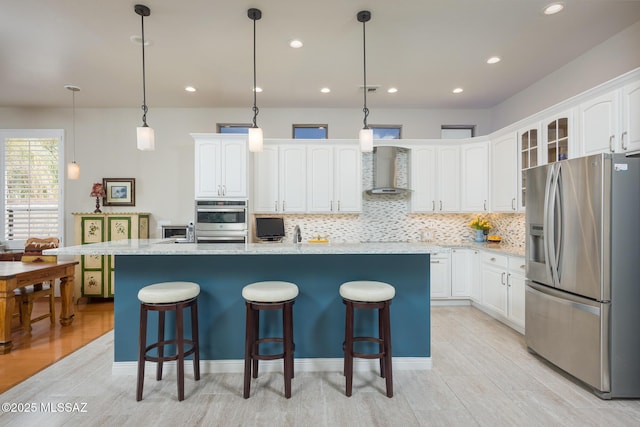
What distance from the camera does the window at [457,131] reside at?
17.3ft

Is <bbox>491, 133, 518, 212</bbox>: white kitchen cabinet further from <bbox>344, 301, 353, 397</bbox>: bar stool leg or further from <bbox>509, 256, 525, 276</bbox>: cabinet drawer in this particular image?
<bbox>344, 301, 353, 397</bbox>: bar stool leg

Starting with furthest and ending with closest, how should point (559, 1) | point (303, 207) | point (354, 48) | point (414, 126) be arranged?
point (414, 126)
point (303, 207)
point (354, 48)
point (559, 1)

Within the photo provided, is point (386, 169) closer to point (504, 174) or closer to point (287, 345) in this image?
point (504, 174)

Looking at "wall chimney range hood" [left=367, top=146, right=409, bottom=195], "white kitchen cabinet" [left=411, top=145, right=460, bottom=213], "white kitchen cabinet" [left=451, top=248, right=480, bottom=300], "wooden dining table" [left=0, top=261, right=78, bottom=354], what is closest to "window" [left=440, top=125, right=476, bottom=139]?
"white kitchen cabinet" [left=411, top=145, right=460, bottom=213]

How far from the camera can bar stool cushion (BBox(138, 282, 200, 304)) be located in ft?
7.24

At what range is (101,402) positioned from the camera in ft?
7.38

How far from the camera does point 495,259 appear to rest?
12.9 ft

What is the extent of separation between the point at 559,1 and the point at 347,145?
2784 mm

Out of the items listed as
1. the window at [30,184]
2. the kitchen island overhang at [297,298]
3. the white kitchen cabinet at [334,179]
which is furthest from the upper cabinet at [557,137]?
the window at [30,184]

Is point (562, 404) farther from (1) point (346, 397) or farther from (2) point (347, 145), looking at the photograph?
(2) point (347, 145)

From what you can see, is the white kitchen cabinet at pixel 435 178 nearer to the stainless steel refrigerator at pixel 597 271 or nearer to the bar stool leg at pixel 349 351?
the stainless steel refrigerator at pixel 597 271

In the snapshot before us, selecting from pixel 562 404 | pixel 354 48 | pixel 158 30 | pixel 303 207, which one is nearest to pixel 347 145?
pixel 303 207

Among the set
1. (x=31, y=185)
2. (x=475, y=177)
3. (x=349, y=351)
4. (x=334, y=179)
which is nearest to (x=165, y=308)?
(x=349, y=351)

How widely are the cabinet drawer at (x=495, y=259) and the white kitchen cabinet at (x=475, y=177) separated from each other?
0.80 m
